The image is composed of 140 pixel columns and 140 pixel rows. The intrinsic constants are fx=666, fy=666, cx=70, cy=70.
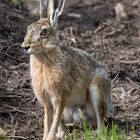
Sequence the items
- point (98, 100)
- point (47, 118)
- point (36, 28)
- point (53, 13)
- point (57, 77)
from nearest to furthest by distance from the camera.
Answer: point (36, 28) → point (57, 77) → point (53, 13) → point (47, 118) → point (98, 100)

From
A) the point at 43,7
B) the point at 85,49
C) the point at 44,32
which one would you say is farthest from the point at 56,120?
the point at 85,49

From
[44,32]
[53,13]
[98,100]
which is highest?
[53,13]

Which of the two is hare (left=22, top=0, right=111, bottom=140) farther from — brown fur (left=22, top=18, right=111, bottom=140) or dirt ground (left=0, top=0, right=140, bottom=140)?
dirt ground (left=0, top=0, right=140, bottom=140)

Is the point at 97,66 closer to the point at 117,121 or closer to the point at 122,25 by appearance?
the point at 117,121

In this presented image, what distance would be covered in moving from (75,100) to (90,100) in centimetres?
28

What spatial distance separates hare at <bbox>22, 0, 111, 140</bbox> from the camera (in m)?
7.55

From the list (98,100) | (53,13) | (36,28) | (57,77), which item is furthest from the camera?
(98,100)

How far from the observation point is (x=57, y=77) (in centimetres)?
773

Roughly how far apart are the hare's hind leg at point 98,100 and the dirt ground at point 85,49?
0.37 meters

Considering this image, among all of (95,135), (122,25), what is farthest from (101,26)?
(95,135)

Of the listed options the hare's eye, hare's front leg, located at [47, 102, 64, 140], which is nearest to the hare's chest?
hare's front leg, located at [47, 102, 64, 140]

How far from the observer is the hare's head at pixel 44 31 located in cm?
726

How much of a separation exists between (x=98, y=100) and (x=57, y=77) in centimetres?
76

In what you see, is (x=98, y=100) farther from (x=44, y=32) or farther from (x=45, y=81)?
(x=44, y=32)
